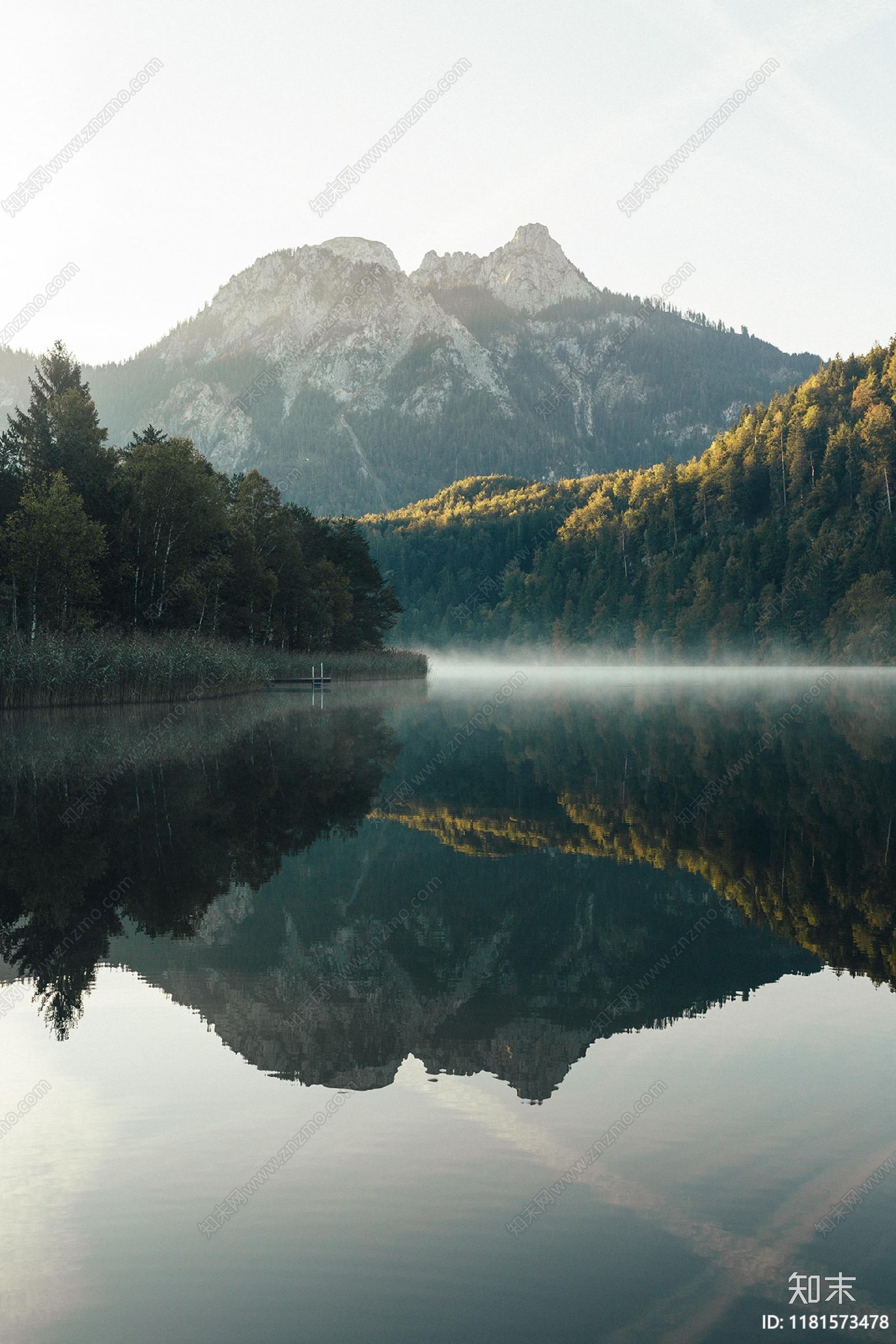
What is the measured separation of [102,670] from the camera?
47719mm

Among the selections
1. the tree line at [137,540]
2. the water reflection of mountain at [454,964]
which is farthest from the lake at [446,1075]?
the tree line at [137,540]

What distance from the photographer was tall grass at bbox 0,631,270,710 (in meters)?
45.8

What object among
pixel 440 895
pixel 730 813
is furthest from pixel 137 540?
pixel 440 895

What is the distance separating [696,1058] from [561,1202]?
8.51ft

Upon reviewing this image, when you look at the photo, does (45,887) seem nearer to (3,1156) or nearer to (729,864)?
(3,1156)

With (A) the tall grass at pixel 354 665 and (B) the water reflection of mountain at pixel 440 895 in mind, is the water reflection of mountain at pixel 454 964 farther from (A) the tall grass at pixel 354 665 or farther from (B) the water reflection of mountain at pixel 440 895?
(A) the tall grass at pixel 354 665

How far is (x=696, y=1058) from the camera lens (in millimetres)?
8148

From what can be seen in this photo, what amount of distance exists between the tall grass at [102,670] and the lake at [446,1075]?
2830 centimetres

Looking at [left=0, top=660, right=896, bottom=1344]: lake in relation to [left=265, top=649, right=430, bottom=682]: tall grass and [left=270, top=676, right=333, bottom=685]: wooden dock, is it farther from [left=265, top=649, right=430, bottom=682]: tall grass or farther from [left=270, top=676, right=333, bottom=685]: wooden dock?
[left=270, top=676, right=333, bottom=685]: wooden dock

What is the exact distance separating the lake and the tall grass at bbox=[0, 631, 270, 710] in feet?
92.8

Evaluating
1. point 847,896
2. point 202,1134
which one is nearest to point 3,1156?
point 202,1134

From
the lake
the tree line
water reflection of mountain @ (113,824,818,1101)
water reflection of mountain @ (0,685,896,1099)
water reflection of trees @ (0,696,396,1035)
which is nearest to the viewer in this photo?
the lake

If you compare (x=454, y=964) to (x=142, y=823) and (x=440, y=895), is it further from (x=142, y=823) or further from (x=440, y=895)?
(x=142, y=823)

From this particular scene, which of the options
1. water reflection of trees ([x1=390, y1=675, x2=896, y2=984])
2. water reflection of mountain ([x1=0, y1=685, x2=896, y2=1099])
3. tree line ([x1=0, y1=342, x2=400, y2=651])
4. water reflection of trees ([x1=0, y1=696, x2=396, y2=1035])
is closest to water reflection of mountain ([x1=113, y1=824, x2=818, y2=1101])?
water reflection of mountain ([x1=0, y1=685, x2=896, y2=1099])
